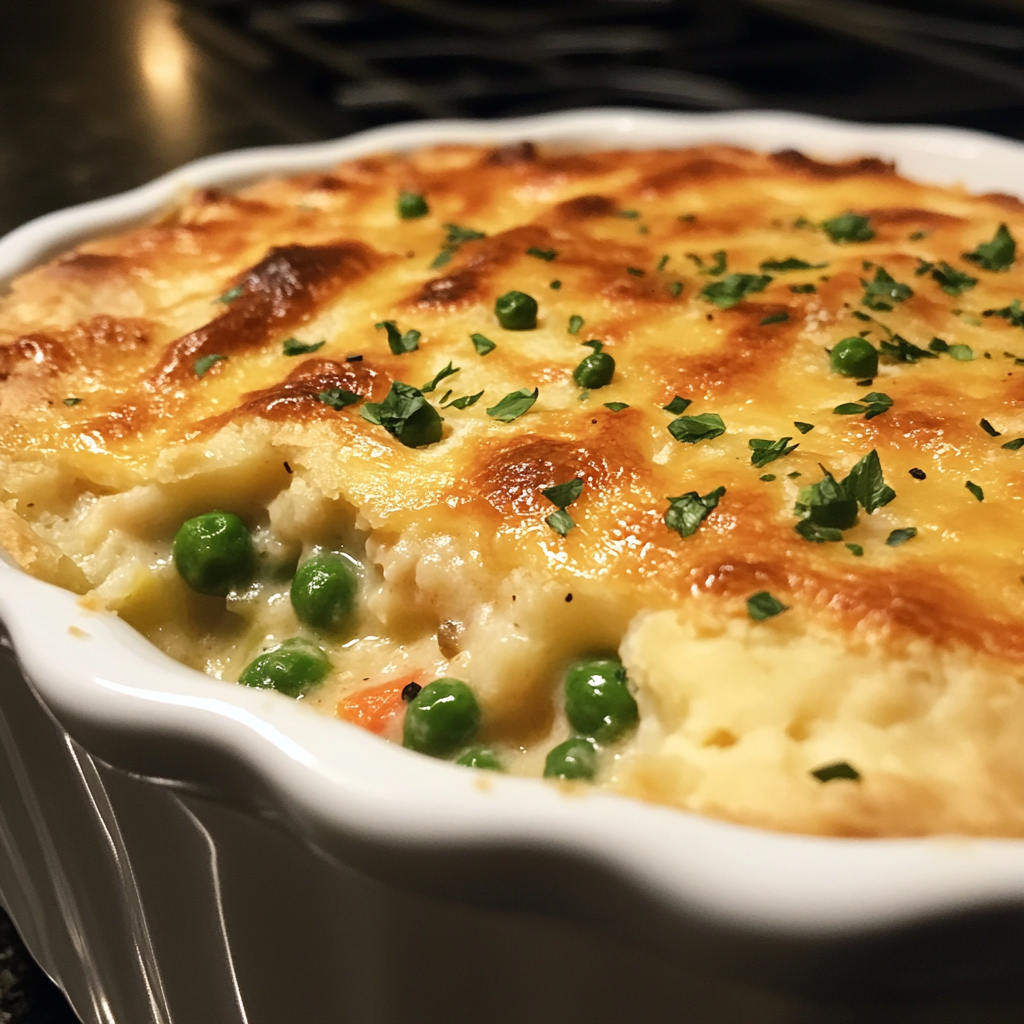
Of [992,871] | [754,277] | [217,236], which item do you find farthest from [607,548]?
[217,236]

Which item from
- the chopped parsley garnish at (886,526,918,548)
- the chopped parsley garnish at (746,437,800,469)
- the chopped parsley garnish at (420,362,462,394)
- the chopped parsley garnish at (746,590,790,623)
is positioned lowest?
the chopped parsley garnish at (886,526,918,548)

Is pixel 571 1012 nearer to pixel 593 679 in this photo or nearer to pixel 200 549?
pixel 593 679

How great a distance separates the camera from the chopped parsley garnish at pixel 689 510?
1.45 metres

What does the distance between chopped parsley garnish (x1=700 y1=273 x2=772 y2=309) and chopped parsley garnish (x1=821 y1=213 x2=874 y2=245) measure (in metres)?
0.34

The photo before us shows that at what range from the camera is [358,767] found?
1114 millimetres

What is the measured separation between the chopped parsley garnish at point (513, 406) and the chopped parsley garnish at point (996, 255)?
1103mm

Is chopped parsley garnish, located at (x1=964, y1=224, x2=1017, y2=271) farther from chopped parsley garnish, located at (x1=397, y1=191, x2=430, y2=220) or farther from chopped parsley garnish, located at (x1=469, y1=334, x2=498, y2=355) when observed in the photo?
chopped parsley garnish, located at (x1=397, y1=191, x2=430, y2=220)

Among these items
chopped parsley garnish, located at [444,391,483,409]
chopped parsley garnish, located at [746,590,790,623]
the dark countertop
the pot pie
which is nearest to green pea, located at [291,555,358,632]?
the pot pie

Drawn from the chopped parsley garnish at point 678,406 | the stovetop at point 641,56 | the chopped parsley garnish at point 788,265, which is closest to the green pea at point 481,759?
the chopped parsley garnish at point 678,406

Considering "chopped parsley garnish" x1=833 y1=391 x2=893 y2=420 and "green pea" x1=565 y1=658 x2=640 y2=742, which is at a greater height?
"chopped parsley garnish" x1=833 y1=391 x2=893 y2=420

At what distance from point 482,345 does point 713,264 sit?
0.64 metres

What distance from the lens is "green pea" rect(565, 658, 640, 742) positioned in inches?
52.9

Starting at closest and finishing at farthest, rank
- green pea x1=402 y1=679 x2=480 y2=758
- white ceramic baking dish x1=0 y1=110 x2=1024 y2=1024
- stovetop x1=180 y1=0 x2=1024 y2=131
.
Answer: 1. white ceramic baking dish x1=0 y1=110 x2=1024 y2=1024
2. green pea x1=402 y1=679 x2=480 y2=758
3. stovetop x1=180 y1=0 x2=1024 y2=131

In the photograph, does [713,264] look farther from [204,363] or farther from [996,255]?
[204,363]
